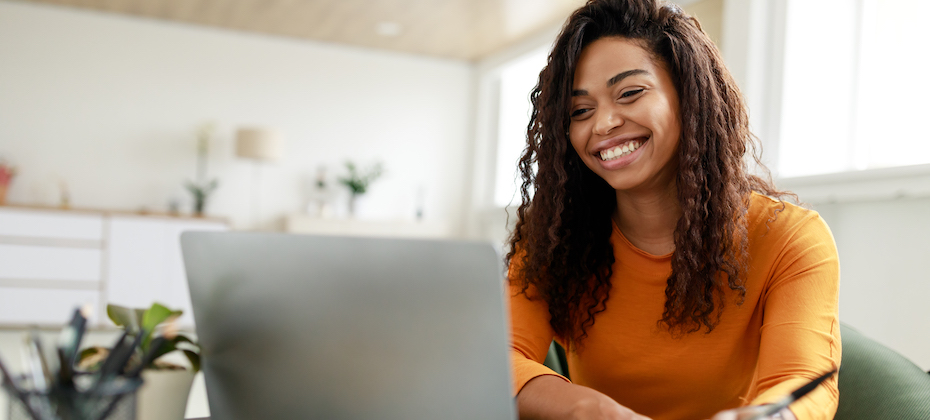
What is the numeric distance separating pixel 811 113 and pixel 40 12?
228 inches

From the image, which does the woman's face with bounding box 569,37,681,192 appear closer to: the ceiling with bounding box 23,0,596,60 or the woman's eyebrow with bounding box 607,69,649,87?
the woman's eyebrow with bounding box 607,69,649,87

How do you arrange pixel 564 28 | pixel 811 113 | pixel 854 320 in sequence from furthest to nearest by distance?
pixel 811 113 → pixel 854 320 → pixel 564 28

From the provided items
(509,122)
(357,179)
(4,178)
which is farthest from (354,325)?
(509,122)

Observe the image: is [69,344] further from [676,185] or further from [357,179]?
[357,179]

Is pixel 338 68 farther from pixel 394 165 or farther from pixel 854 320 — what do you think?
pixel 854 320

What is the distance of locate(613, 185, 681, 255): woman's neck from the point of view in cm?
124

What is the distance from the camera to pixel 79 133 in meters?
5.50

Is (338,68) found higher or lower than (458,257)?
higher

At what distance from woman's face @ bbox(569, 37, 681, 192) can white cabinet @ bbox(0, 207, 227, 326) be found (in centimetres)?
406

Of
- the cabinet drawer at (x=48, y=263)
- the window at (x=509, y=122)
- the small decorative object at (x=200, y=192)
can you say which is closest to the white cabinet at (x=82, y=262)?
the cabinet drawer at (x=48, y=263)

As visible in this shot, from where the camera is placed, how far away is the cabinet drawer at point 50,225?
4711 mm

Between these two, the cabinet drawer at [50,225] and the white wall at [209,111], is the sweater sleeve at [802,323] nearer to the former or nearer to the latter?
the cabinet drawer at [50,225]

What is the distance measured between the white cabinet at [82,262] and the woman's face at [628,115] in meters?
4.06

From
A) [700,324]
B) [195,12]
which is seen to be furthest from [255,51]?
[700,324]
